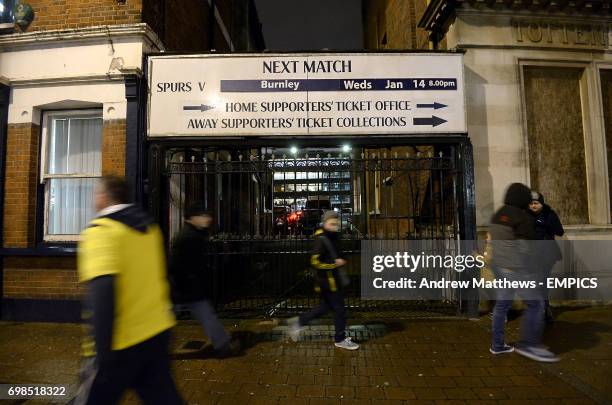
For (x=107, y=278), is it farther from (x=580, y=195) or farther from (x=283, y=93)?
(x=580, y=195)

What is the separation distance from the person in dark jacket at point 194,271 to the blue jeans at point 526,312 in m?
2.98

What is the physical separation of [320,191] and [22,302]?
490 centimetres

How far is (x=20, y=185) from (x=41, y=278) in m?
1.49

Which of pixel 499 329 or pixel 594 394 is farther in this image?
pixel 499 329

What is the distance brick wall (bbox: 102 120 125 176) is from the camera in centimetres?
601

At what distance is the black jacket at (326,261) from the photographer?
178 inches

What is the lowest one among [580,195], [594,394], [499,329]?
[594,394]

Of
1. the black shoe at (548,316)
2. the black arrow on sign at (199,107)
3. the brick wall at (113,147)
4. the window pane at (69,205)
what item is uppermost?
the black arrow on sign at (199,107)

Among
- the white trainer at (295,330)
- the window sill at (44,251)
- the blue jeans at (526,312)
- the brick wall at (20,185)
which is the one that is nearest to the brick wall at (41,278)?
the window sill at (44,251)

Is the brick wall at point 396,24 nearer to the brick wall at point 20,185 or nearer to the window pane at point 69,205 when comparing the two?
the window pane at point 69,205

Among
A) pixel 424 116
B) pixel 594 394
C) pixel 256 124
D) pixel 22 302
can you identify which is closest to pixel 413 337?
pixel 594 394

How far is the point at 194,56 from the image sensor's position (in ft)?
20.1

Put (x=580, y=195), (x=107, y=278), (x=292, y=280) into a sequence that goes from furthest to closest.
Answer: (x=292, y=280) < (x=580, y=195) < (x=107, y=278)

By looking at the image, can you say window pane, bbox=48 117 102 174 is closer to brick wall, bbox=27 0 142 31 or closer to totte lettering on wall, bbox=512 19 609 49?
brick wall, bbox=27 0 142 31
